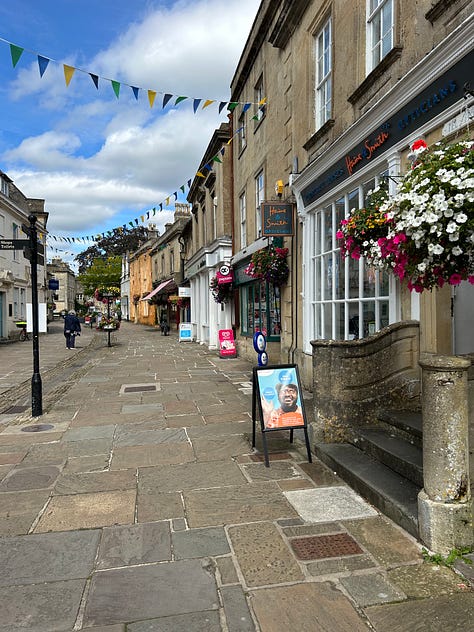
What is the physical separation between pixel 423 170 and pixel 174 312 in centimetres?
3011

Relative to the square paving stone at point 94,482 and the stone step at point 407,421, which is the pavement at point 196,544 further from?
the stone step at point 407,421

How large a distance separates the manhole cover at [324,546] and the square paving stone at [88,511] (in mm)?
1336

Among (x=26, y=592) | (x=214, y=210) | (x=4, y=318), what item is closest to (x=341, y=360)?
(x=26, y=592)

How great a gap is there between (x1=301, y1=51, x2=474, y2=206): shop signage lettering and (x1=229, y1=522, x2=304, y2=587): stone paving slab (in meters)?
4.19

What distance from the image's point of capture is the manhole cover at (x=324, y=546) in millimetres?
3066

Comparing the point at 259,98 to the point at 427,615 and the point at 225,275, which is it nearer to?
the point at 225,275

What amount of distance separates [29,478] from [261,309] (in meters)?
8.40

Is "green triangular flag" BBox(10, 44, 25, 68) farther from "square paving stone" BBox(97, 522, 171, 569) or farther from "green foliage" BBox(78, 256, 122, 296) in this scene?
"green foliage" BBox(78, 256, 122, 296)

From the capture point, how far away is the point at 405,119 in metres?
5.19

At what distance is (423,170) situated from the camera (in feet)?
10.0

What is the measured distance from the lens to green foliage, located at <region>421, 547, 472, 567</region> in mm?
2904

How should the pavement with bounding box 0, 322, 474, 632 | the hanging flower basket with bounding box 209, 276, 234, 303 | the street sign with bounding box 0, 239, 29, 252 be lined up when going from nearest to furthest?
the pavement with bounding box 0, 322, 474, 632, the street sign with bounding box 0, 239, 29, 252, the hanging flower basket with bounding box 209, 276, 234, 303

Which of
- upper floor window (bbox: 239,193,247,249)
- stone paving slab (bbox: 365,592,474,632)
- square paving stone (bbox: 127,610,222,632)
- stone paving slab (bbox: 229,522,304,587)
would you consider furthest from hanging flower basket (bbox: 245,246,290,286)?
square paving stone (bbox: 127,610,222,632)

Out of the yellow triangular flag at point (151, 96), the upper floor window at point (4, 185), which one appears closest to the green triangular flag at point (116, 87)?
the yellow triangular flag at point (151, 96)
